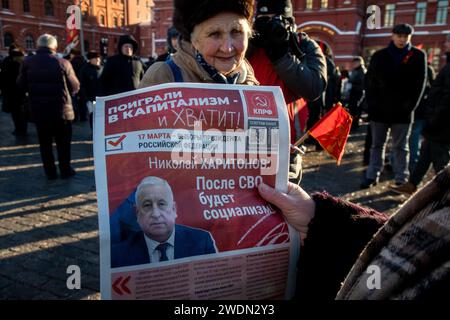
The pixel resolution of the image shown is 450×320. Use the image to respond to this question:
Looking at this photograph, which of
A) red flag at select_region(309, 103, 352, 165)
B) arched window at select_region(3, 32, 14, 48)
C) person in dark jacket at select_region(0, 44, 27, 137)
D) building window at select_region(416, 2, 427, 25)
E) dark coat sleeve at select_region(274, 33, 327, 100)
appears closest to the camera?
red flag at select_region(309, 103, 352, 165)

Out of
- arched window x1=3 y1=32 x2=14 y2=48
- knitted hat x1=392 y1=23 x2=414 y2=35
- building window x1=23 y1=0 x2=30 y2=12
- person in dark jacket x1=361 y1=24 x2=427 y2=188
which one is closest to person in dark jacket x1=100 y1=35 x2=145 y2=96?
person in dark jacket x1=361 y1=24 x2=427 y2=188

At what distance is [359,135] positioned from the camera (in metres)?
9.09

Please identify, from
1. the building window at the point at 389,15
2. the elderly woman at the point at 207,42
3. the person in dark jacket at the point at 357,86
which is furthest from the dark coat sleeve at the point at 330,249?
the building window at the point at 389,15

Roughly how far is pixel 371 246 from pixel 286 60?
139 cm

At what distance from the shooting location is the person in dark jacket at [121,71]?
17.9 feet

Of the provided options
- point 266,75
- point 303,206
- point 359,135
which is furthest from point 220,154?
point 359,135

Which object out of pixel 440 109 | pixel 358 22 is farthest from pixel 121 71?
pixel 358 22

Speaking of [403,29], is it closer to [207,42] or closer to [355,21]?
[207,42]

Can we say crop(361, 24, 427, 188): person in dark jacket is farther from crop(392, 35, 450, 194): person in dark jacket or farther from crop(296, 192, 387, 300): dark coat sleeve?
crop(296, 192, 387, 300): dark coat sleeve

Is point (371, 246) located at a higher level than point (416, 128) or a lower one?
higher

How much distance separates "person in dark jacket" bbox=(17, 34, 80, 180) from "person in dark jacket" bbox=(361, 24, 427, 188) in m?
4.16

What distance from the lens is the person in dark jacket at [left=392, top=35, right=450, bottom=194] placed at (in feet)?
13.8

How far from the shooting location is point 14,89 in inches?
301

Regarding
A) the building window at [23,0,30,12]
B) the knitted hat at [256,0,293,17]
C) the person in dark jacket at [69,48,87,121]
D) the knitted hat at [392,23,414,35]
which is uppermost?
the building window at [23,0,30,12]
